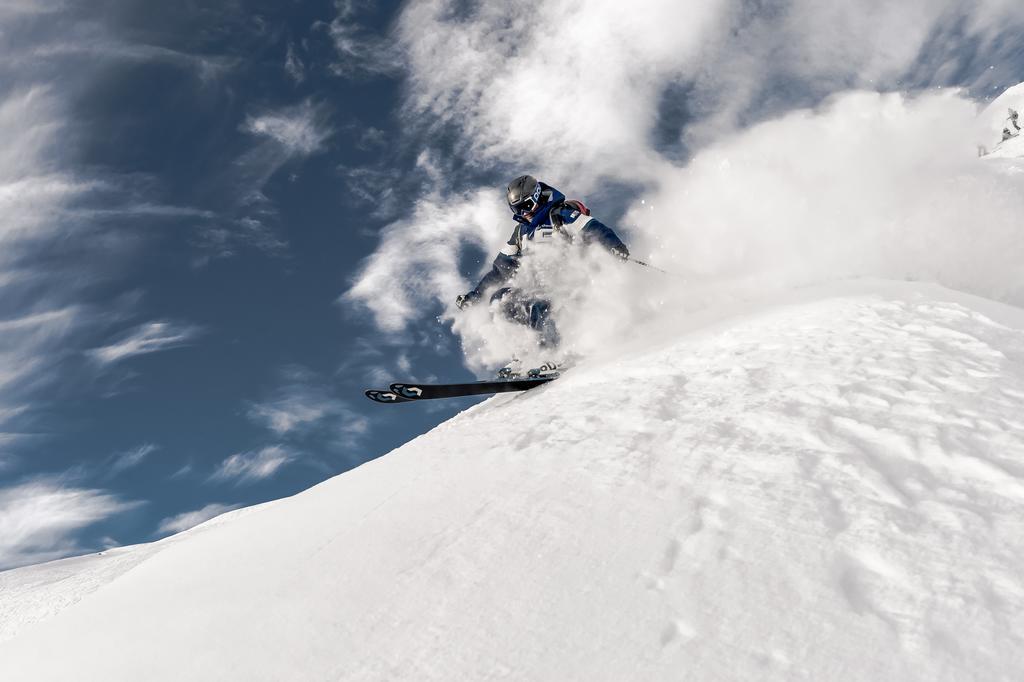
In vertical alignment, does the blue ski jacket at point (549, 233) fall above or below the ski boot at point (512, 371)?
above

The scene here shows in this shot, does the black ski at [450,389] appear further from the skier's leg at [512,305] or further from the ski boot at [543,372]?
the skier's leg at [512,305]

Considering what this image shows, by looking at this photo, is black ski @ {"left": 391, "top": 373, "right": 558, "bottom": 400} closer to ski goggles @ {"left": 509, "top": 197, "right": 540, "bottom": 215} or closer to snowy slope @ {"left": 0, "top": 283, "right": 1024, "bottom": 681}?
snowy slope @ {"left": 0, "top": 283, "right": 1024, "bottom": 681}

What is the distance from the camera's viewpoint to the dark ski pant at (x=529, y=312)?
11383 millimetres

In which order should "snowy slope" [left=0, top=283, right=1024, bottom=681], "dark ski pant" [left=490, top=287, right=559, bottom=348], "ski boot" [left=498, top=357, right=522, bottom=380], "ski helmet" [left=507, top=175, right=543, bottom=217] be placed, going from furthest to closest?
"ski helmet" [left=507, top=175, right=543, bottom=217], "dark ski pant" [left=490, top=287, right=559, bottom=348], "ski boot" [left=498, top=357, right=522, bottom=380], "snowy slope" [left=0, top=283, right=1024, bottom=681]

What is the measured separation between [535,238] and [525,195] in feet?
2.89

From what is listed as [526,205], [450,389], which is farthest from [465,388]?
[526,205]

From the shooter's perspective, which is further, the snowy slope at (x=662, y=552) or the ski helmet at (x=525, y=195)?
the ski helmet at (x=525, y=195)

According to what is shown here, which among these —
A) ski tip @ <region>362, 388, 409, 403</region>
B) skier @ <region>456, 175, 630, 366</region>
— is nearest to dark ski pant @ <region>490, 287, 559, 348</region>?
skier @ <region>456, 175, 630, 366</region>

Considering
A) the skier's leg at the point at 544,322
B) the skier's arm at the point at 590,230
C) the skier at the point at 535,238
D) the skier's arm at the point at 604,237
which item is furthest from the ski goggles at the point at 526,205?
the skier's leg at the point at 544,322

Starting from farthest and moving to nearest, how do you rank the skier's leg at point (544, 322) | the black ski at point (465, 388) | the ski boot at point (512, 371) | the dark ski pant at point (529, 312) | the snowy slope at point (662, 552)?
the dark ski pant at point (529, 312), the skier's leg at point (544, 322), the ski boot at point (512, 371), the black ski at point (465, 388), the snowy slope at point (662, 552)

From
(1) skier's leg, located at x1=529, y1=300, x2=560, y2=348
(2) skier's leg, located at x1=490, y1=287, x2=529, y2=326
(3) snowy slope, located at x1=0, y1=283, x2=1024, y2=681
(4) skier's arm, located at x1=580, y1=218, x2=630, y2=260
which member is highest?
(4) skier's arm, located at x1=580, y1=218, x2=630, y2=260

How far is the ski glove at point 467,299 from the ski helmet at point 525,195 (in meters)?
1.92

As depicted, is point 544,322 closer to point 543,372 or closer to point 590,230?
point 590,230

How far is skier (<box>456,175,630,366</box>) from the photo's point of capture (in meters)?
11.4
